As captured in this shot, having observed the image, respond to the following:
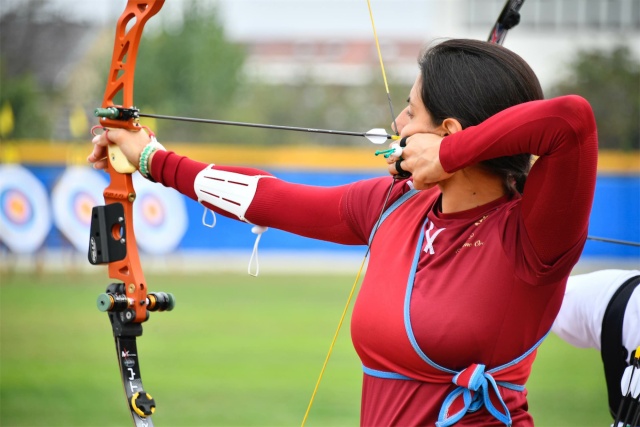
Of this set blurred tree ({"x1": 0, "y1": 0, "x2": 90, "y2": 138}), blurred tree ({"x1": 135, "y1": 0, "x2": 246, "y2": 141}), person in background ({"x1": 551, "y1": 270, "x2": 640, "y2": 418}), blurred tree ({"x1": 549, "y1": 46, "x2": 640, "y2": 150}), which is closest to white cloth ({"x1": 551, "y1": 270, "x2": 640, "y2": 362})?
person in background ({"x1": 551, "y1": 270, "x2": 640, "y2": 418})

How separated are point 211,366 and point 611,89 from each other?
15.0 metres

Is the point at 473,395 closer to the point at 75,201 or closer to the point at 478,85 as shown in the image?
the point at 478,85

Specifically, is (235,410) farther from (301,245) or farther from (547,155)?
(301,245)

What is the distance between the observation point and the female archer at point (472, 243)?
5.30 ft

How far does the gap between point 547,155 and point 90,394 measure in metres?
4.31

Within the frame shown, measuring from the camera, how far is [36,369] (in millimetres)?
6125

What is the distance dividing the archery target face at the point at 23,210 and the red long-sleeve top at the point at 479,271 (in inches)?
427

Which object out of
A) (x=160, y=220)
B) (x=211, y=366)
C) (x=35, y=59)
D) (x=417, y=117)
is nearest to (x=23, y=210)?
(x=160, y=220)

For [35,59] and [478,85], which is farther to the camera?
[35,59]

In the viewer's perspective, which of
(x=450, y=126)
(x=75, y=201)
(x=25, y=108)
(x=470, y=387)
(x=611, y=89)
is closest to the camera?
(x=470, y=387)

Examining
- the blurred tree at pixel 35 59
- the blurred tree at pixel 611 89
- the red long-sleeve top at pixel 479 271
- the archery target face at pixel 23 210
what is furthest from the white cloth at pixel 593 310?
the blurred tree at pixel 611 89

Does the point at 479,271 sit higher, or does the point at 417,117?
the point at 417,117

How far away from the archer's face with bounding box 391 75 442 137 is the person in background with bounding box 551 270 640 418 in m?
0.71

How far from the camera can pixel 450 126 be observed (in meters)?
1.79
